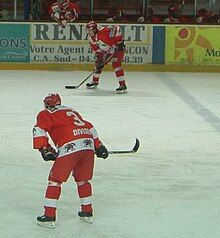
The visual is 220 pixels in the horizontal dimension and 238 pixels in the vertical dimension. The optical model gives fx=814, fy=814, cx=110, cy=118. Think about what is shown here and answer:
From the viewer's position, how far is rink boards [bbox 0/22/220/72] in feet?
39.7

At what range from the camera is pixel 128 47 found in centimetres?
1216

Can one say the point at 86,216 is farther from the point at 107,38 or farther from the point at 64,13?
the point at 64,13

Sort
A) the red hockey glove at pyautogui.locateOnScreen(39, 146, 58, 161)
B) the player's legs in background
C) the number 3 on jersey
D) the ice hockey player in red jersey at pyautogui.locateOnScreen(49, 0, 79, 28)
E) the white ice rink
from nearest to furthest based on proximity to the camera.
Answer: the red hockey glove at pyautogui.locateOnScreen(39, 146, 58, 161), the number 3 on jersey, the white ice rink, the player's legs in background, the ice hockey player in red jersey at pyautogui.locateOnScreen(49, 0, 79, 28)

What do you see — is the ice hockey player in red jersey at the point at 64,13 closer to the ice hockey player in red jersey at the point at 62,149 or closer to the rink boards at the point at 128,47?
the rink boards at the point at 128,47

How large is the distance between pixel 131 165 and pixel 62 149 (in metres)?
1.82

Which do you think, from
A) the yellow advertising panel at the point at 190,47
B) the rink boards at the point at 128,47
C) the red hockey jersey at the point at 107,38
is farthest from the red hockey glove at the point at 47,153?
the yellow advertising panel at the point at 190,47

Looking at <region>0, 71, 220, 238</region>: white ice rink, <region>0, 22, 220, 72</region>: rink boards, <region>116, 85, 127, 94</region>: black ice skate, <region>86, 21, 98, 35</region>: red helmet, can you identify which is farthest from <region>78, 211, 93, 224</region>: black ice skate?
<region>0, 22, 220, 72</region>: rink boards

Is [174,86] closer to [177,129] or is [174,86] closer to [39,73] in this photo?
[39,73]

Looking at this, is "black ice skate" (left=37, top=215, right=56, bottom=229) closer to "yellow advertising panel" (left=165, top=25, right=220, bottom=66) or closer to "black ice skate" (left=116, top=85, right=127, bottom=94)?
"black ice skate" (left=116, top=85, right=127, bottom=94)

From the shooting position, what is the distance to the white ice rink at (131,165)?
4.86m

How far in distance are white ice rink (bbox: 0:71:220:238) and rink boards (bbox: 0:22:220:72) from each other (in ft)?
3.77

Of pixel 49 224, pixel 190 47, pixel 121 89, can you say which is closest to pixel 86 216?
pixel 49 224

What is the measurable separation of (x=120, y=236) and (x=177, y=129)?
3505 mm

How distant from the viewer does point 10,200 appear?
535 cm
